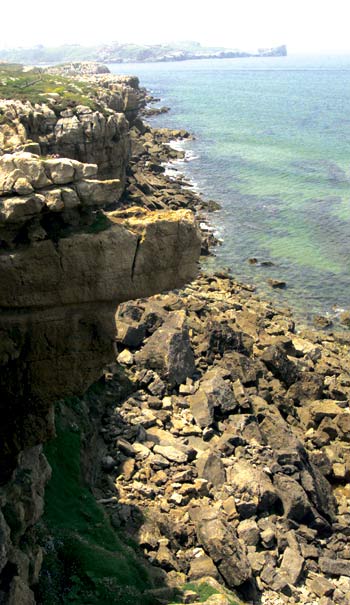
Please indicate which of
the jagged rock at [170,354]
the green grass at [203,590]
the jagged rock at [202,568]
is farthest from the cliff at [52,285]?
the jagged rock at [170,354]

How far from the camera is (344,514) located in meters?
25.7

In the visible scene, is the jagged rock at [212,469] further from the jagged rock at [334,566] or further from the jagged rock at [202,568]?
the jagged rock at [334,566]

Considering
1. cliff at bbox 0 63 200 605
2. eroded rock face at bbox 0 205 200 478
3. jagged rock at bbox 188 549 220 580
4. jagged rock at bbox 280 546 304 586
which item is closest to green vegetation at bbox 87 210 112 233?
Answer: cliff at bbox 0 63 200 605

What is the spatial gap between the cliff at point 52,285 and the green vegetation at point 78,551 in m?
1.18

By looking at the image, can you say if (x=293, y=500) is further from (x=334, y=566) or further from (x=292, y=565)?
(x=292, y=565)

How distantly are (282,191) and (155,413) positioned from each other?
195ft

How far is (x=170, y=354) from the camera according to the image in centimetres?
2925

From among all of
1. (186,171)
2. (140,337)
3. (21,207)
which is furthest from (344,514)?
(186,171)

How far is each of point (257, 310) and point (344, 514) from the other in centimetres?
2227

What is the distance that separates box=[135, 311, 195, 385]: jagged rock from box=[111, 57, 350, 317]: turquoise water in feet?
67.0

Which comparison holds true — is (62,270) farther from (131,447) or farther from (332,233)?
(332,233)

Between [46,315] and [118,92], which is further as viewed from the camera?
[118,92]

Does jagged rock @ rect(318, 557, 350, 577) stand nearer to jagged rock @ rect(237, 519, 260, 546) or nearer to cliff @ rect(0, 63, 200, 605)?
jagged rock @ rect(237, 519, 260, 546)

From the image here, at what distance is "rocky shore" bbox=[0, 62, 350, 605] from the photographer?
1422cm
